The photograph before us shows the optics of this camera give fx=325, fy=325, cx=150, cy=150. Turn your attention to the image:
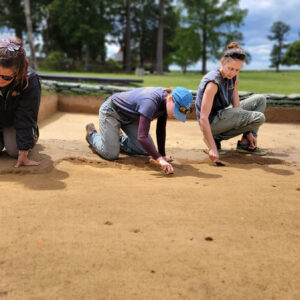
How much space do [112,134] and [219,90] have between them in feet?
3.98

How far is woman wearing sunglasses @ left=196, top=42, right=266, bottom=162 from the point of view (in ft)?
10.3

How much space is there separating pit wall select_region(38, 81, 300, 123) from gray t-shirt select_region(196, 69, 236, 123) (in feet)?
10.0

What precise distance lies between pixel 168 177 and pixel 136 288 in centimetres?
155

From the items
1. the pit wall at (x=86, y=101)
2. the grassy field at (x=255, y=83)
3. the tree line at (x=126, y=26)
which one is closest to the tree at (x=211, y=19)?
the tree line at (x=126, y=26)

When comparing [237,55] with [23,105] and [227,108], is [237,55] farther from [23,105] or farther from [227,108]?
[23,105]

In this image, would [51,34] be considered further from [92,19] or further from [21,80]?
[21,80]

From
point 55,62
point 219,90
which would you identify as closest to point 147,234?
point 219,90

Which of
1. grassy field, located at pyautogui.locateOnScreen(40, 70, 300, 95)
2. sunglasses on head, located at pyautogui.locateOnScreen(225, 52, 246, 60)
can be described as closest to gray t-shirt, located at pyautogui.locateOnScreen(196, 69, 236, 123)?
sunglasses on head, located at pyautogui.locateOnScreen(225, 52, 246, 60)

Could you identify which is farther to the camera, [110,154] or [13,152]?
[110,154]

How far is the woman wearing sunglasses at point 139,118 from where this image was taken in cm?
282

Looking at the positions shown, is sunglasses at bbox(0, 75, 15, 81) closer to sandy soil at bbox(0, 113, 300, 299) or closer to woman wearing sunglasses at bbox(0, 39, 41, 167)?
woman wearing sunglasses at bbox(0, 39, 41, 167)

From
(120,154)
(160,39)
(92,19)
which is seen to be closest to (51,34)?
(92,19)

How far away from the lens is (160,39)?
22.7 m

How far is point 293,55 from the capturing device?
134 ft
